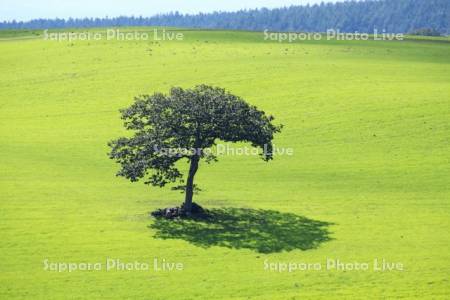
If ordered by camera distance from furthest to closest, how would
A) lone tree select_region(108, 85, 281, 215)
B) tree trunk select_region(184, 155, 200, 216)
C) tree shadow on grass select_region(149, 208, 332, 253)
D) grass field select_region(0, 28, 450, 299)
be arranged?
tree trunk select_region(184, 155, 200, 216)
lone tree select_region(108, 85, 281, 215)
tree shadow on grass select_region(149, 208, 332, 253)
grass field select_region(0, 28, 450, 299)

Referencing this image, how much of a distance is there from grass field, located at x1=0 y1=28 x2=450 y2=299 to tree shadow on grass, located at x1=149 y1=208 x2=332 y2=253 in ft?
0.73

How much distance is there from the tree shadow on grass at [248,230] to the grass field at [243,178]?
222 millimetres

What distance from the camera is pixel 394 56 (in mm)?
108875

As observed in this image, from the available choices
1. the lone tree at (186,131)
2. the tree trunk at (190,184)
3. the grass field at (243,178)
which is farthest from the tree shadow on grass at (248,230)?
the lone tree at (186,131)

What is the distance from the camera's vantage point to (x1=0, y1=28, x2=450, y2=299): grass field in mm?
34781

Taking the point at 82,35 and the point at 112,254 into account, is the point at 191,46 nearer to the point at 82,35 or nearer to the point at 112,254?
the point at 82,35

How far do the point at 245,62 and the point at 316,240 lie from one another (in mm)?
60788

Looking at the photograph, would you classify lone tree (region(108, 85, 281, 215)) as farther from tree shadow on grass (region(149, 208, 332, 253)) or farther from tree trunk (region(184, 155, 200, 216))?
tree shadow on grass (region(149, 208, 332, 253))

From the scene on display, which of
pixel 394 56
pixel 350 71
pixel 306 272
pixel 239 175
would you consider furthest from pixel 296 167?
pixel 394 56

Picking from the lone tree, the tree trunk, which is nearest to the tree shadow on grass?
the tree trunk

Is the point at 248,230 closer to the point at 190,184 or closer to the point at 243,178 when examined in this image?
the point at 190,184

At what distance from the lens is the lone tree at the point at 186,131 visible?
44188 mm

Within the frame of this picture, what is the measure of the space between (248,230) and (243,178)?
43.7 ft

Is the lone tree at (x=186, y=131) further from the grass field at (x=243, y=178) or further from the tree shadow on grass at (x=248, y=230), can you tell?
the grass field at (x=243, y=178)
